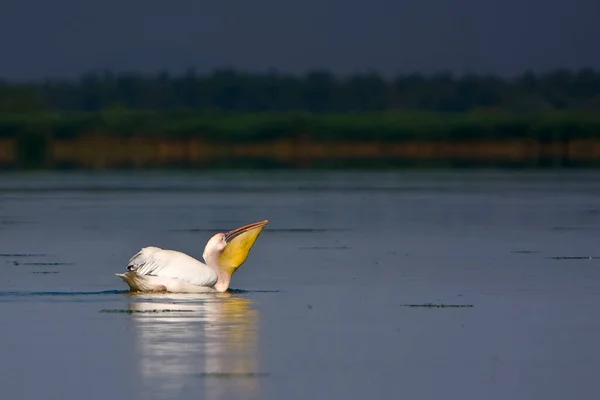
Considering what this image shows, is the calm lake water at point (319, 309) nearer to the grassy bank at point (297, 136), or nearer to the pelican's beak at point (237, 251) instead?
the pelican's beak at point (237, 251)

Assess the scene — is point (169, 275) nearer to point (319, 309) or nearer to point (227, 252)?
point (227, 252)

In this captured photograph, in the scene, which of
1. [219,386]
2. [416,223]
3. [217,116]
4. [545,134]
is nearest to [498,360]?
[219,386]

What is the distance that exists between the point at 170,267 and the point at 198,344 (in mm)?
2631

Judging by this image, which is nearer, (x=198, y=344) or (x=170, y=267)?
(x=198, y=344)

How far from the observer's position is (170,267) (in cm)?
1273

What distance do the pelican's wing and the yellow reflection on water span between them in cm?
15

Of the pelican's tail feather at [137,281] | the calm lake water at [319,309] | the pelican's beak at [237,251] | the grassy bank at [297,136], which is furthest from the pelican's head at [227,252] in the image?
the grassy bank at [297,136]

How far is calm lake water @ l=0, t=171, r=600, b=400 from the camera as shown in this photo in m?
9.09

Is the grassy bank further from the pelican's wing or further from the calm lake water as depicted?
the pelican's wing

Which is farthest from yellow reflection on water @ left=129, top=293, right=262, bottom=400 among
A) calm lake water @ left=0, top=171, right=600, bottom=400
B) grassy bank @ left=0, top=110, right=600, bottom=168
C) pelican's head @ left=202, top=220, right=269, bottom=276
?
grassy bank @ left=0, top=110, right=600, bottom=168

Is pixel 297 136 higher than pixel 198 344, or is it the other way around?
pixel 198 344

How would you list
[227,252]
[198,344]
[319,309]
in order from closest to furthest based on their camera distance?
[198,344]
[319,309]
[227,252]

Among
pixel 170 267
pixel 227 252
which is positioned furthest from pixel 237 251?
pixel 170 267

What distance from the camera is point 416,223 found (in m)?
20.3
